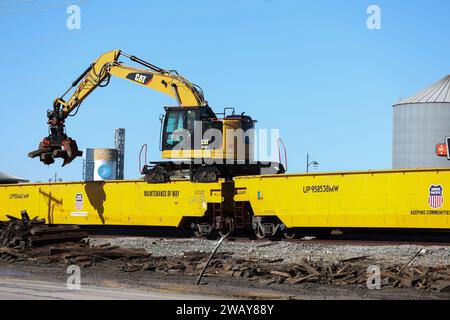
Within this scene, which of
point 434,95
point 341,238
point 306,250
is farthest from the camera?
point 434,95

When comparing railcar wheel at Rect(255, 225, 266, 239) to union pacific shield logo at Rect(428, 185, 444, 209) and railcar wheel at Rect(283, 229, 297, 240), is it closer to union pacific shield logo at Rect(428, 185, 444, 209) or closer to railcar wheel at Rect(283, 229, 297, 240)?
railcar wheel at Rect(283, 229, 297, 240)

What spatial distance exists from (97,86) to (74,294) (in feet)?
61.6

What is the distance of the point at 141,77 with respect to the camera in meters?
29.0

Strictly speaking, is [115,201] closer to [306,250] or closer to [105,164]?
[306,250]

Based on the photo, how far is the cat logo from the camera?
28.7 metres

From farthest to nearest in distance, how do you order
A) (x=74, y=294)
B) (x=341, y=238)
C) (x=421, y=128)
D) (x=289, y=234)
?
1. (x=421, y=128)
2. (x=341, y=238)
3. (x=289, y=234)
4. (x=74, y=294)

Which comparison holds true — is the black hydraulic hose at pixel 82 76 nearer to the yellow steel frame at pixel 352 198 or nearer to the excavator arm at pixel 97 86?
the excavator arm at pixel 97 86

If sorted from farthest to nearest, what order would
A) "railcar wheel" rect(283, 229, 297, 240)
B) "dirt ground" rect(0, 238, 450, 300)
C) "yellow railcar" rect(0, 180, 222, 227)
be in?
"yellow railcar" rect(0, 180, 222, 227) < "railcar wheel" rect(283, 229, 297, 240) < "dirt ground" rect(0, 238, 450, 300)

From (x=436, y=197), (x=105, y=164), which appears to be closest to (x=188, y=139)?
(x=436, y=197)

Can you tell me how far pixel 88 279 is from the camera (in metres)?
14.8

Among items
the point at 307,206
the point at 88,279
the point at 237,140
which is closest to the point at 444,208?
the point at 307,206

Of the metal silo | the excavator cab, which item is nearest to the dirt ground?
the excavator cab

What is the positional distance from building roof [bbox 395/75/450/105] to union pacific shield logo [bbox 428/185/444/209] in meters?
25.8
